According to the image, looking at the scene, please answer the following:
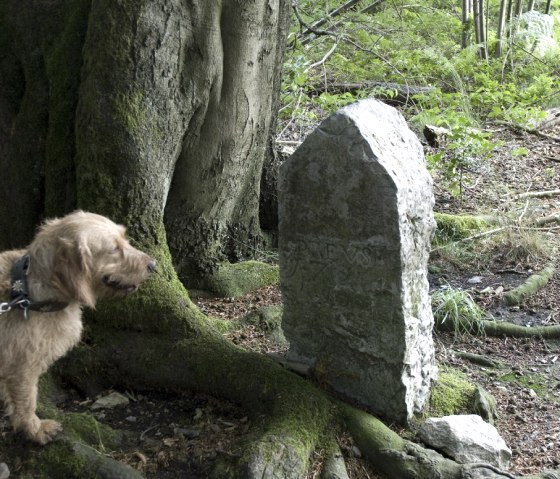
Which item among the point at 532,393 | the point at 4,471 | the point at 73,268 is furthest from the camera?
the point at 532,393

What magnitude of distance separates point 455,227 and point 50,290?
5.84 metres

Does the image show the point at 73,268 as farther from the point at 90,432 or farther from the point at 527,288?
the point at 527,288

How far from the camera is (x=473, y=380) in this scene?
5637 mm

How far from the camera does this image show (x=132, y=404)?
4.75m

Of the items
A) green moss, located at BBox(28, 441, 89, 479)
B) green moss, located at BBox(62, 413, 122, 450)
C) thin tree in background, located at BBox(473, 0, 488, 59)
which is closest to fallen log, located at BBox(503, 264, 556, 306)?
green moss, located at BBox(62, 413, 122, 450)

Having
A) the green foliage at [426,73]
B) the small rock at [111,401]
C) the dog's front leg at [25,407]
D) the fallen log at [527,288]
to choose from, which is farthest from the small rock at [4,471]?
the green foliage at [426,73]

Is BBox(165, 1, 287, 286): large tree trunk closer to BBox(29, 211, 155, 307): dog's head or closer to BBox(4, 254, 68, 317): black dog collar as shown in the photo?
BBox(29, 211, 155, 307): dog's head

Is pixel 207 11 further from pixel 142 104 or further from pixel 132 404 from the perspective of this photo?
pixel 132 404

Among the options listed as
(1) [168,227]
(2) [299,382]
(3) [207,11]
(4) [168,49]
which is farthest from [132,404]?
(3) [207,11]

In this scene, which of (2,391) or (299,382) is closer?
(2,391)

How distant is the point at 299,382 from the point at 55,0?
345cm

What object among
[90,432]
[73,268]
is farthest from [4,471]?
[73,268]

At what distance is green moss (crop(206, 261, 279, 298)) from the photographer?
21.8 ft

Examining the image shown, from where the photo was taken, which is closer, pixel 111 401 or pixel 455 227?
pixel 111 401
